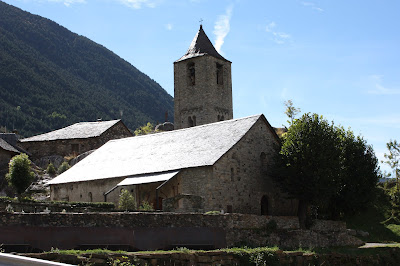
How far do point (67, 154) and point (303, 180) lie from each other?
32957 millimetres

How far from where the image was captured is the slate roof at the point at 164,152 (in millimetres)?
37750

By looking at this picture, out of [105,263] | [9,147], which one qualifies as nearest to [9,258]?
[105,263]

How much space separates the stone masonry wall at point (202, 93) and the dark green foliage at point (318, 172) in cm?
2334

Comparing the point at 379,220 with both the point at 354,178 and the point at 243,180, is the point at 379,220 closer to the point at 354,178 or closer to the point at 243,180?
the point at 354,178

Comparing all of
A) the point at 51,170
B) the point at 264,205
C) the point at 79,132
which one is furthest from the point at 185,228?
the point at 79,132

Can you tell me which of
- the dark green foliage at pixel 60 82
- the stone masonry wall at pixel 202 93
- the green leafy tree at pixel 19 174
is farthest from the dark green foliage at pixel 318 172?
the dark green foliage at pixel 60 82

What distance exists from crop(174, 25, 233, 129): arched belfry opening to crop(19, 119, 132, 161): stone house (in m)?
7.82

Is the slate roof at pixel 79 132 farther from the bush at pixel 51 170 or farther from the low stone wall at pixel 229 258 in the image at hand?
the low stone wall at pixel 229 258

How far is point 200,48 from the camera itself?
64.6 m

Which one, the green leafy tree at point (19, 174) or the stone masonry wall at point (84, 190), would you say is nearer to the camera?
the stone masonry wall at point (84, 190)

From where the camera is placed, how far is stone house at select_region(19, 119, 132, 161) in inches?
2424

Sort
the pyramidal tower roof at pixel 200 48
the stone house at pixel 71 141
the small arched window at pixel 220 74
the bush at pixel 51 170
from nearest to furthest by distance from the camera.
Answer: the bush at pixel 51 170, the stone house at pixel 71 141, the pyramidal tower roof at pixel 200 48, the small arched window at pixel 220 74

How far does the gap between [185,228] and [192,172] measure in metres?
12.5

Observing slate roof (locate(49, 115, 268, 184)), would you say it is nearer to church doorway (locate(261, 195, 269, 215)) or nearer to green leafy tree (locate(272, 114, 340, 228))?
Answer: green leafy tree (locate(272, 114, 340, 228))
